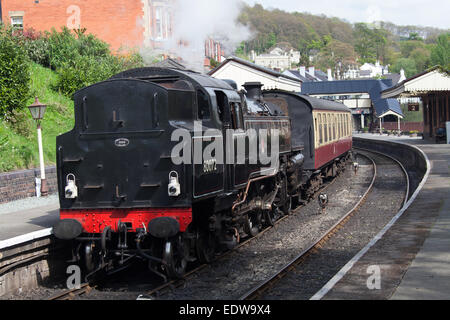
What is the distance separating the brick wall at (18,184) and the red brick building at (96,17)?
15684 mm

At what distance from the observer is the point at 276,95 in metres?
17.4

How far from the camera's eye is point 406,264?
872 cm

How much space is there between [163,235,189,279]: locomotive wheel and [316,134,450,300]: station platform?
2.46 meters

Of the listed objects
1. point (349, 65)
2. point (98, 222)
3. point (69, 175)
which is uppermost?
point (349, 65)

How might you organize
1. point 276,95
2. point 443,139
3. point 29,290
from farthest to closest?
point 443,139
point 276,95
point 29,290

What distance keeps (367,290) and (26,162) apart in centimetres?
1357

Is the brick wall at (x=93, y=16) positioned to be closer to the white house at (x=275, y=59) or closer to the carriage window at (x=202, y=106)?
the carriage window at (x=202, y=106)

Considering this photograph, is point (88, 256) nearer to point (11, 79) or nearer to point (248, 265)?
point (248, 265)

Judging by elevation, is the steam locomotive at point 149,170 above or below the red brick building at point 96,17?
below

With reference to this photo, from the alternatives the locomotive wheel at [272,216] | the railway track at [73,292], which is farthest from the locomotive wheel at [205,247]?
the locomotive wheel at [272,216]

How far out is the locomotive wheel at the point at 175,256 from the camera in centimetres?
855

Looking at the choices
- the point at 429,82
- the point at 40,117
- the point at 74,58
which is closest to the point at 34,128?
the point at 40,117

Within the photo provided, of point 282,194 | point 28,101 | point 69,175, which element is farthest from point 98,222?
point 28,101

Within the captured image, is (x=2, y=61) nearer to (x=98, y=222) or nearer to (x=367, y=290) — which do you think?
(x=98, y=222)
